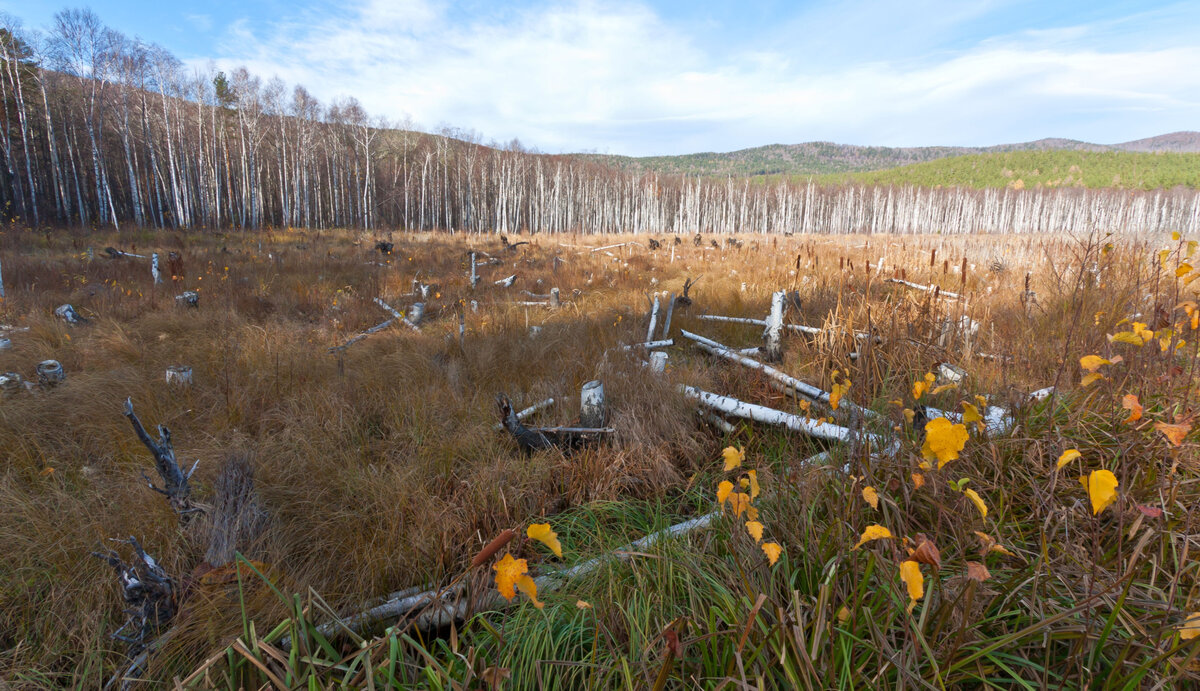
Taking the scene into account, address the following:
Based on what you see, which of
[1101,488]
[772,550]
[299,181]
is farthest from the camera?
[299,181]

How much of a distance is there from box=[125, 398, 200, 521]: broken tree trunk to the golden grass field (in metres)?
0.11

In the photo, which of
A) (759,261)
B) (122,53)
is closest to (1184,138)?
(759,261)

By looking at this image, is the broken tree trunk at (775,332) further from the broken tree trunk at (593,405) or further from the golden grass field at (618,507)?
the broken tree trunk at (593,405)

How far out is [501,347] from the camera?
16.6 feet

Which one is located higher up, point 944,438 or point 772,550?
point 944,438

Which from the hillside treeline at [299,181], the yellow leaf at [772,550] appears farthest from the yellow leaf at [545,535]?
the hillside treeline at [299,181]

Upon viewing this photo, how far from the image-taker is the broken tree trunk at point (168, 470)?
2.10 meters

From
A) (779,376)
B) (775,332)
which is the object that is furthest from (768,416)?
(775,332)

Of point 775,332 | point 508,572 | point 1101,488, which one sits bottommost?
point 775,332

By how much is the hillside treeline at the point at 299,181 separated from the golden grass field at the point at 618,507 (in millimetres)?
23235

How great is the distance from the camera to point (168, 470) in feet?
7.21

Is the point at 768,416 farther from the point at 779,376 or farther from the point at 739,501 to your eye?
the point at 739,501

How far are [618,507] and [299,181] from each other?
39.7m

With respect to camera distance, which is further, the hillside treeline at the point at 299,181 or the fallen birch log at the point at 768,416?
the hillside treeline at the point at 299,181
